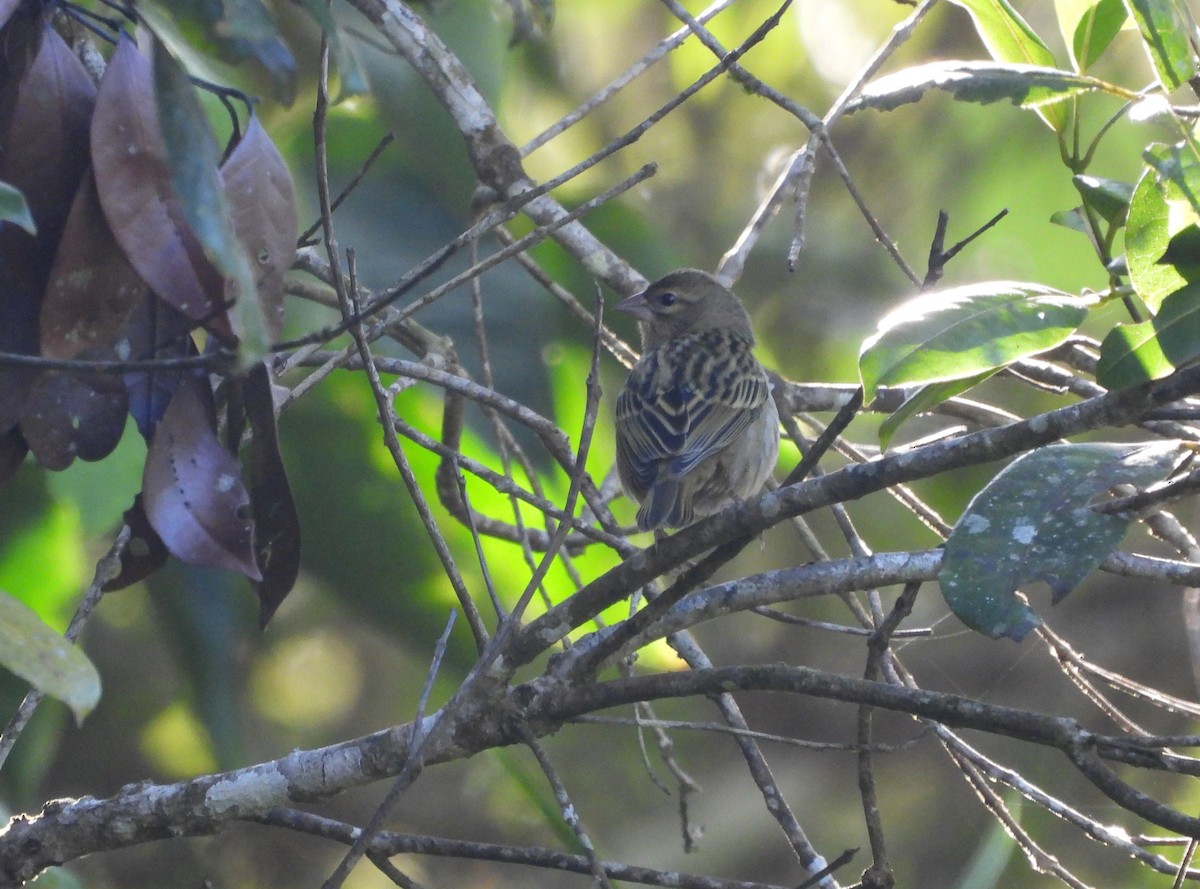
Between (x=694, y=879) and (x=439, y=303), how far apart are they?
3.30 m

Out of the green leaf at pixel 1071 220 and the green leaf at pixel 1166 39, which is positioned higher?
the green leaf at pixel 1166 39

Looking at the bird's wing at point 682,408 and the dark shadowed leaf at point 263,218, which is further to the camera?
the bird's wing at point 682,408

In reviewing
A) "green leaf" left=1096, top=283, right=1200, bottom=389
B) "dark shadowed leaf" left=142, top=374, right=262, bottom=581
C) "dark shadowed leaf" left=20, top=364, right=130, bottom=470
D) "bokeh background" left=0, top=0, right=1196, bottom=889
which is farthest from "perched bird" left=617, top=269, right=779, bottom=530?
"dark shadowed leaf" left=20, top=364, right=130, bottom=470

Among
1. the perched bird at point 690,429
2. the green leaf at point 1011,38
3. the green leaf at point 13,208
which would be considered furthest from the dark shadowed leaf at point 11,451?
the green leaf at point 1011,38

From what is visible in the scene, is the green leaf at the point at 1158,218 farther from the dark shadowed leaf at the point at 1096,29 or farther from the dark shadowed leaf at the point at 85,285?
the dark shadowed leaf at the point at 85,285

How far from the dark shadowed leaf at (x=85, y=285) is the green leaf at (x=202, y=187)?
0.30 m

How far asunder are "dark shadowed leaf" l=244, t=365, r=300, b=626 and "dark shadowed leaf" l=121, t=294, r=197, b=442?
0.14 meters

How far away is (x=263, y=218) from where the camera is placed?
88.0 inches

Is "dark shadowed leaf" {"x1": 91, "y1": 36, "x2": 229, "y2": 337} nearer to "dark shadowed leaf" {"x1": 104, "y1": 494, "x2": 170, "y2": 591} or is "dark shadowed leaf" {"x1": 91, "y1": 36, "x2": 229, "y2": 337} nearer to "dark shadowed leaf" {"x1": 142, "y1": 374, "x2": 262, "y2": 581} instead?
"dark shadowed leaf" {"x1": 142, "y1": 374, "x2": 262, "y2": 581}

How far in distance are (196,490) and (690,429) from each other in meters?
2.38

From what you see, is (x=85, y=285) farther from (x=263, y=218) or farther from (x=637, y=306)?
(x=637, y=306)

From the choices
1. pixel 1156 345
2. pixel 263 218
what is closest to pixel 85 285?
pixel 263 218

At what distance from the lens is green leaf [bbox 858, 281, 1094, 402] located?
2414 mm

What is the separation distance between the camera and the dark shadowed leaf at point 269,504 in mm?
2322
